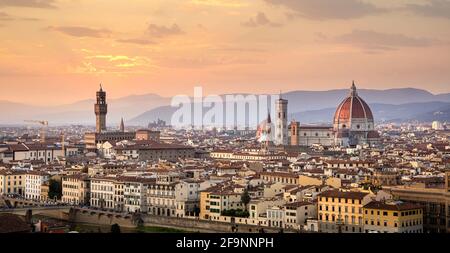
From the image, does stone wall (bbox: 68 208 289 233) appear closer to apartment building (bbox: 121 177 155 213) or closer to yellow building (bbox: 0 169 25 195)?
apartment building (bbox: 121 177 155 213)

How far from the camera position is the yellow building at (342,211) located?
19844 mm

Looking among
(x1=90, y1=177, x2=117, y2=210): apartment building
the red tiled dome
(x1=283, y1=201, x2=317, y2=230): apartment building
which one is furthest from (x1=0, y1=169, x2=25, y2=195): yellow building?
the red tiled dome

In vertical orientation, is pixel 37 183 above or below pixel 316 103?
below

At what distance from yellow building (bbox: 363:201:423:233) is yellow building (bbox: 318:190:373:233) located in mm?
373

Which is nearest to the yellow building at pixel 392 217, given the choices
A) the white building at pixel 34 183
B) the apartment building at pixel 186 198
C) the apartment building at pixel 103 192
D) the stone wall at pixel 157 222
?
the stone wall at pixel 157 222

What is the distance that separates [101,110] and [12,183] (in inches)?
1110

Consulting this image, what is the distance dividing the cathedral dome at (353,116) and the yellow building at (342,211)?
39820 millimetres

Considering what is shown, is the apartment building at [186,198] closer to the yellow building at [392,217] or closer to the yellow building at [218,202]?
the yellow building at [218,202]

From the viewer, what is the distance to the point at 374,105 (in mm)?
84875

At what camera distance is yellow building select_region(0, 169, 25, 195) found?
32562mm

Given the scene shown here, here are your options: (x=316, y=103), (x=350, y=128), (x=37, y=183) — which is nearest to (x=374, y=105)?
(x=316, y=103)
